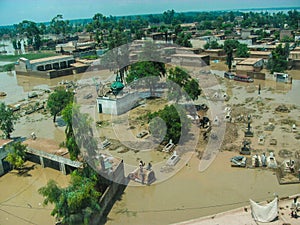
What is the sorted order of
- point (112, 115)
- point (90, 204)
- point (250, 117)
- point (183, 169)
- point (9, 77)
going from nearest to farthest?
point (90, 204), point (183, 169), point (250, 117), point (112, 115), point (9, 77)

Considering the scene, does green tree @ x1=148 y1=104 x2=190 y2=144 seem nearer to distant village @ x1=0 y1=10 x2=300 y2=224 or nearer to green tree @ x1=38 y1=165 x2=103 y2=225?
distant village @ x1=0 y1=10 x2=300 y2=224

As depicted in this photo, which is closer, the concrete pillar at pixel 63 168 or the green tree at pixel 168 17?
the concrete pillar at pixel 63 168

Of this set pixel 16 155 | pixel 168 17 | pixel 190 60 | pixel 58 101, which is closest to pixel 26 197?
pixel 16 155

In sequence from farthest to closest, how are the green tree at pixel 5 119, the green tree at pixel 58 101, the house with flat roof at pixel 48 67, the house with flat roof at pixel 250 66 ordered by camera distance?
the house with flat roof at pixel 48 67 < the house with flat roof at pixel 250 66 < the green tree at pixel 58 101 < the green tree at pixel 5 119

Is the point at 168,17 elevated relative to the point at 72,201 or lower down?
elevated

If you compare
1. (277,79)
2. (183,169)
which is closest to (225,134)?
(183,169)

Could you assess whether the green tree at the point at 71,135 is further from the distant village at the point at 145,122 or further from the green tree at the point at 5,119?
the green tree at the point at 5,119

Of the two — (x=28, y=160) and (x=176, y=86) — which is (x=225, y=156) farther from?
(x=28, y=160)

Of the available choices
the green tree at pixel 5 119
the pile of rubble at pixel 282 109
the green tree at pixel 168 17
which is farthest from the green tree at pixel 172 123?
the green tree at pixel 168 17

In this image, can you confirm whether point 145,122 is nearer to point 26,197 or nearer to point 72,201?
point 26,197
